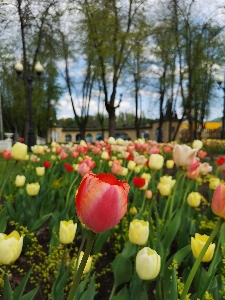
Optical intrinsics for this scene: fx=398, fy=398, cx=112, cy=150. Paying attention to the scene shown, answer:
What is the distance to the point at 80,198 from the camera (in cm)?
89

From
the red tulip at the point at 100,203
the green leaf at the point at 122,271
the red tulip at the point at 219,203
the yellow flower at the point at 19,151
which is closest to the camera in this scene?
the red tulip at the point at 100,203

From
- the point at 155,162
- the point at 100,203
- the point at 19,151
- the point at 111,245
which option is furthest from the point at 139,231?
the point at 111,245

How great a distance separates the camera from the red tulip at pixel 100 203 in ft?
2.87

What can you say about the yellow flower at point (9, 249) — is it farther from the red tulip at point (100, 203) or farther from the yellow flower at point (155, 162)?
the yellow flower at point (155, 162)

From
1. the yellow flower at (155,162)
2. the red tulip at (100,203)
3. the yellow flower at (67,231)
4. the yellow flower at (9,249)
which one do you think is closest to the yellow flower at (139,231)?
the yellow flower at (67,231)

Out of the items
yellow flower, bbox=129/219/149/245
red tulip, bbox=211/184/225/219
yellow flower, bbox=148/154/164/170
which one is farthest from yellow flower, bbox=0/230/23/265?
yellow flower, bbox=148/154/164/170

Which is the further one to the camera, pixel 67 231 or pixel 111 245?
pixel 111 245

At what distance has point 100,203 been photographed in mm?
876

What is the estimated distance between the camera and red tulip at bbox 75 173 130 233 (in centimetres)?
88

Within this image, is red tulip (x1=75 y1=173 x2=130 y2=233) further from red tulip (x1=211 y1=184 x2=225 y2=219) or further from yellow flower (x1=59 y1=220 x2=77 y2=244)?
yellow flower (x1=59 y1=220 x2=77 y2=244)

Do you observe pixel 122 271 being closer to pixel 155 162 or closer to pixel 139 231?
pixel 139 231

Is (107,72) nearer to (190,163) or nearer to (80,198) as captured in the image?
(190,163)

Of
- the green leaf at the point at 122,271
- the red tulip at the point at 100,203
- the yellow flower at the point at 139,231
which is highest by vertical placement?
the red tulip at the point at 100,203

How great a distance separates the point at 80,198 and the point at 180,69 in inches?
1013
